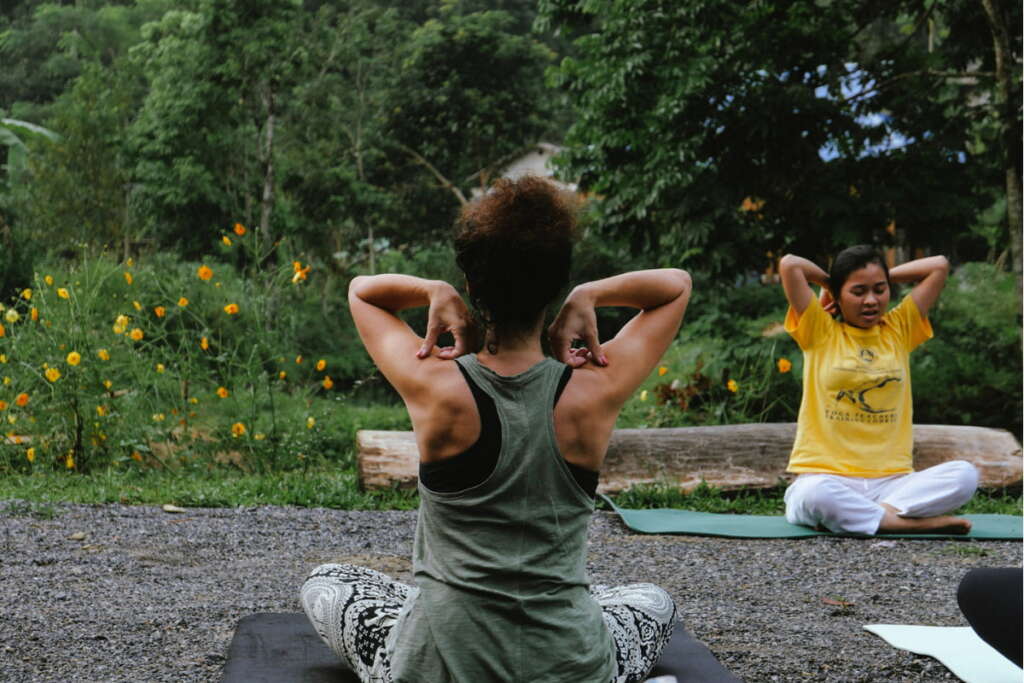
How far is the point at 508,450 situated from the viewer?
2080mm

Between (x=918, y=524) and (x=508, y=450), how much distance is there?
12.1 feet

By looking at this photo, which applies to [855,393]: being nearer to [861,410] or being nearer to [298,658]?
[861,410]

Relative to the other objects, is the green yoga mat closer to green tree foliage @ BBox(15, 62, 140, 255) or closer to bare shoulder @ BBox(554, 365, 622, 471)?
bare shoulder @ BBox(554, 365, 622, 471)

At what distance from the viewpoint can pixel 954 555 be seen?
490 cm

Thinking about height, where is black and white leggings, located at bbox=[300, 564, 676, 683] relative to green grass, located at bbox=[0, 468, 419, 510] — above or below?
above

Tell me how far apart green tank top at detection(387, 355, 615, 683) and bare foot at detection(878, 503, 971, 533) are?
132 inches

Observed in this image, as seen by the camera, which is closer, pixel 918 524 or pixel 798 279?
pixel 798 279

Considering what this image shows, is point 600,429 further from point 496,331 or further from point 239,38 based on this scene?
point 239,38

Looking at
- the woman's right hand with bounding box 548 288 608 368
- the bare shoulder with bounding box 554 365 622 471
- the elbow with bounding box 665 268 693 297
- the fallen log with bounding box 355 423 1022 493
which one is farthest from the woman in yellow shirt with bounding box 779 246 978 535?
the bare shoulder with bounding box 554 365 622 471

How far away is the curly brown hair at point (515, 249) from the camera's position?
6.81 feet

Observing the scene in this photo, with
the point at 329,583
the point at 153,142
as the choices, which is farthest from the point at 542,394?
the point at 153,142

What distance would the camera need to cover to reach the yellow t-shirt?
5.01 m

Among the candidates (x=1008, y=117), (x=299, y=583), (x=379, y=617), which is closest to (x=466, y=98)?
(x=1008, y=117)

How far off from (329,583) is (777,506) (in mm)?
3876
